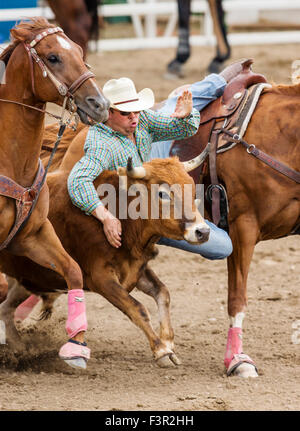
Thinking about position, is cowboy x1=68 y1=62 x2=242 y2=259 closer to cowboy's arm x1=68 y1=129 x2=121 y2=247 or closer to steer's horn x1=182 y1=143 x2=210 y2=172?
cowboy's arm x1=68 y1=129 x2=121 y2=247

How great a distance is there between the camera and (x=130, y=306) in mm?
4746

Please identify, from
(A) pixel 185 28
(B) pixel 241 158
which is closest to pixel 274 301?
(B) pixel 241 158

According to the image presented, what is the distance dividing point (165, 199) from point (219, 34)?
7677 mm

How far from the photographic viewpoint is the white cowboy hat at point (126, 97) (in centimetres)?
482

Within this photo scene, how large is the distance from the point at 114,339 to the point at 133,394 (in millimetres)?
1213

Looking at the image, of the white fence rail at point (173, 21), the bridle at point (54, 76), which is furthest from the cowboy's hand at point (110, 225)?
the white fence rail at point (173, 21)

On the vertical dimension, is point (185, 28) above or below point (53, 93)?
above

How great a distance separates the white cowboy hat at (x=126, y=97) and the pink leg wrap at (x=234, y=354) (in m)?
1.36

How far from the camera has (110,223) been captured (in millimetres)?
4758

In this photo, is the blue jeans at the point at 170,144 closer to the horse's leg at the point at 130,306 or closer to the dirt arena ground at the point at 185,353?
the horse's leg at the point at 130,306

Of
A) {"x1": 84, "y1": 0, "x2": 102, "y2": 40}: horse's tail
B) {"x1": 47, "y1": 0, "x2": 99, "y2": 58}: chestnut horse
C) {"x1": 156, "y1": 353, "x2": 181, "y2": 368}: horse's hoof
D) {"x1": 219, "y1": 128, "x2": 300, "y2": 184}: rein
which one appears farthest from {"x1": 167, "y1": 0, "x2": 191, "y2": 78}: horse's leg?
{"x1": 156, "y1": 353, "x2": 181, "y2": 368}: horse's hoof
